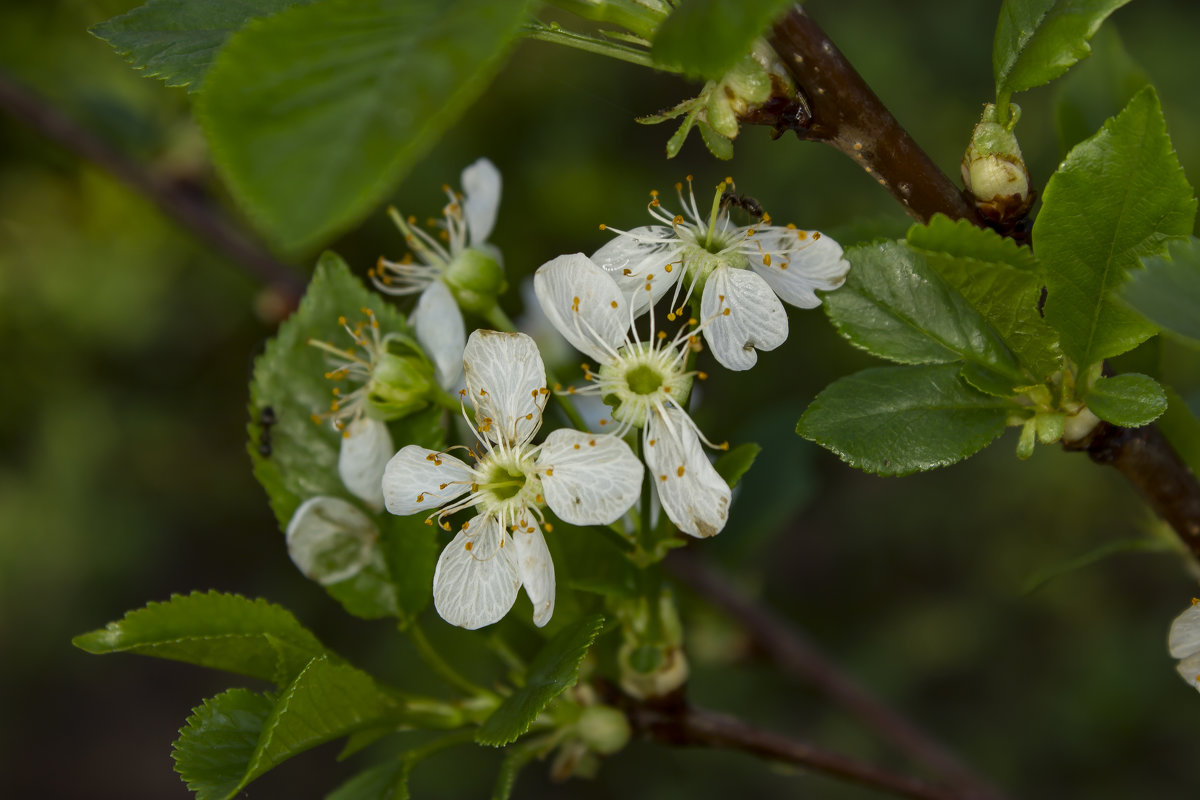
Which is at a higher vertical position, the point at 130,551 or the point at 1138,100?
the point at 1138,100

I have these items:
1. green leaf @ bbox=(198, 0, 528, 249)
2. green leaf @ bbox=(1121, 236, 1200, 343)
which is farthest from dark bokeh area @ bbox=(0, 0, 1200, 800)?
green leaf @ bbox=(198, 0, 528, 249)

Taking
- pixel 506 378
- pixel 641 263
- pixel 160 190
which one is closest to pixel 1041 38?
pixel 641 263

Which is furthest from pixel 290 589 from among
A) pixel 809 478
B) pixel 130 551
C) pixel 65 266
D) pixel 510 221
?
pixel 809 478

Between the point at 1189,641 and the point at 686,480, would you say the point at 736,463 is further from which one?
the point at 1189,641

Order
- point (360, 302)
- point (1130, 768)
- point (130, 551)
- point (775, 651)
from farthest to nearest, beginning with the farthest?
point (130, 551)
point (1130, 768)
point (775, 651)
point (360, 302)

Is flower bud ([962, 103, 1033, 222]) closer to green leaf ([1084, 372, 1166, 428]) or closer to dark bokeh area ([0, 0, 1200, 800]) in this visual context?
green leaf ([1084, 372, 1166, 428])

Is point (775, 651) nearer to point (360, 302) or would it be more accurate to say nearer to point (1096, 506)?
point (360, 302)
